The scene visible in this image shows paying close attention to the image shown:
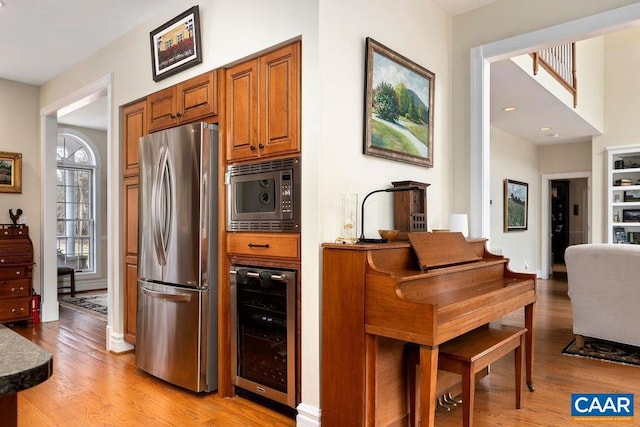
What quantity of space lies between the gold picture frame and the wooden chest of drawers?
463 mm

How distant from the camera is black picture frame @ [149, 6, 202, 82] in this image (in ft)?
10.1

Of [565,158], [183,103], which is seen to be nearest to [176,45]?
[183,103]

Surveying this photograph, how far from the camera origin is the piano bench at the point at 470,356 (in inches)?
85.5

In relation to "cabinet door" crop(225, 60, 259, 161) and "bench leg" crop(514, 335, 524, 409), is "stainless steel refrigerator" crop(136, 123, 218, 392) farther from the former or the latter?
"bench leg" crop(514, 335, 524, 409)

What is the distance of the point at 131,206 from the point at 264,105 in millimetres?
1803

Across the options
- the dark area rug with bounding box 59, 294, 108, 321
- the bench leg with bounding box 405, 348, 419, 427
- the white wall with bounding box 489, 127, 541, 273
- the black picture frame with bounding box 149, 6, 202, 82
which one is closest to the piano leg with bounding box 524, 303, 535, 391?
the bench leg with bounding box 405, 348, 419, 427

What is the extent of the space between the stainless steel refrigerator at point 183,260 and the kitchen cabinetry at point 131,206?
561mm

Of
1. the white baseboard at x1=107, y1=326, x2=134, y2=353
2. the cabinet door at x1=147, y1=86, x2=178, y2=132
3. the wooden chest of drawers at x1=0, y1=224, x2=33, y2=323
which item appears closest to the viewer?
the cabinet door at x1=147, y1=86, x2=178, y2=132

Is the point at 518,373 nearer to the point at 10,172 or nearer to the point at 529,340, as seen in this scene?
the point at 529,340

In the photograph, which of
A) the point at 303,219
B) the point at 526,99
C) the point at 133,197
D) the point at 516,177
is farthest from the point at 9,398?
the point at 516,177

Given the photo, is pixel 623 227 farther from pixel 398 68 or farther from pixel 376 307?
pixel 376 307

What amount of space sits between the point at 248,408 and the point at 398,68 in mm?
2396

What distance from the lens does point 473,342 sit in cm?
243

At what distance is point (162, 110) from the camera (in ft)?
11.3
